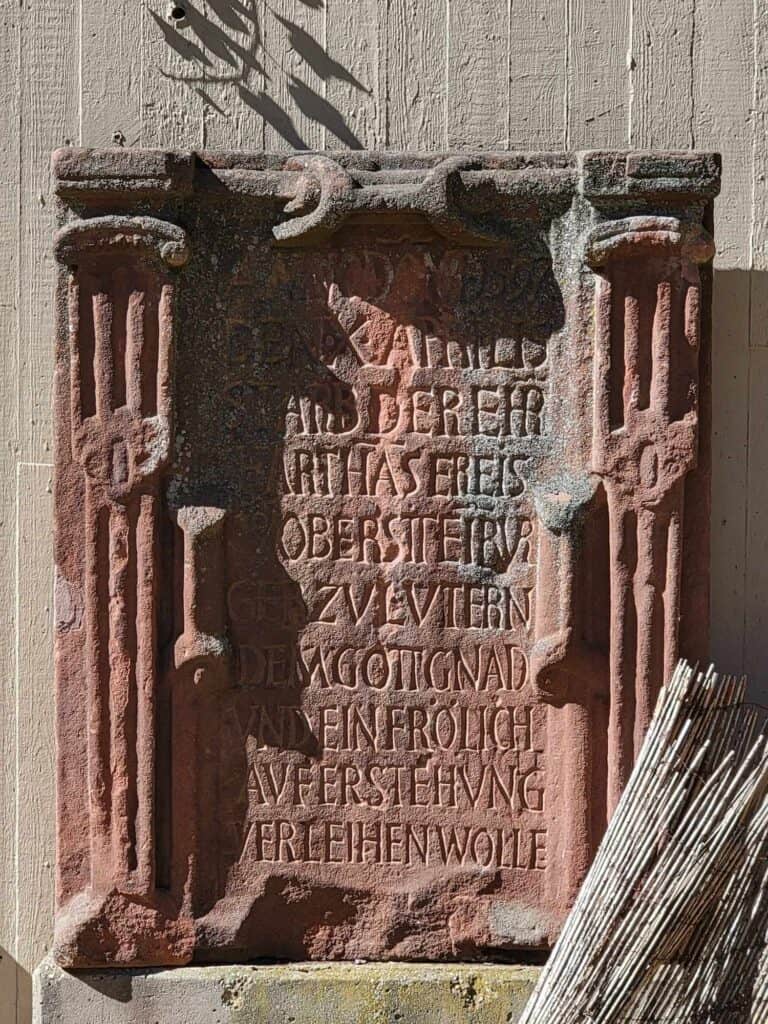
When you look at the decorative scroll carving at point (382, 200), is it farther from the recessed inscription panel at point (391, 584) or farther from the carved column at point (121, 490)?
the carved column at point (121, 490)

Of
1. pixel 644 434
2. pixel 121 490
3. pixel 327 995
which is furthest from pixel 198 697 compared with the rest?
pixel 644 434

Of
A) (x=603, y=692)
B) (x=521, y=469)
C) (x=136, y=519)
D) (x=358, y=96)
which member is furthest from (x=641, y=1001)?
(x=358, y=96)

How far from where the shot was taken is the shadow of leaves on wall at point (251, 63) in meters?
3.41

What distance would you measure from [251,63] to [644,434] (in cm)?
137

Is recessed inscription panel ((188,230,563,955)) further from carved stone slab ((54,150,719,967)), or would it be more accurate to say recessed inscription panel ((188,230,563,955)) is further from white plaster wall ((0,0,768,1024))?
white plaster wall ((0,0,768,1024))

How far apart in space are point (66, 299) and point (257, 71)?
2.75 ft

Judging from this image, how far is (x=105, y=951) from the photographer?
309cm

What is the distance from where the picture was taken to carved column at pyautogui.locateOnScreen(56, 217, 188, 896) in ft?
9.86

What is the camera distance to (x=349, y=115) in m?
3.41

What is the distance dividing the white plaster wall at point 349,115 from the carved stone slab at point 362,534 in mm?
390

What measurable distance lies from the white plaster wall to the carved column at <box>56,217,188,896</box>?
0.45 metres

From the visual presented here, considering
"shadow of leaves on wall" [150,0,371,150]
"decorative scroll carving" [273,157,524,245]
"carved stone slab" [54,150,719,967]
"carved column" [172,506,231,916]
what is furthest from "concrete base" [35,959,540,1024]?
"shadow of leaves on wall" [150,0,371,150]

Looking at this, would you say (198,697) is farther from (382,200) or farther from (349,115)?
(349,115)

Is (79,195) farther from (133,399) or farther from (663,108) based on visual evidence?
(663,108)
